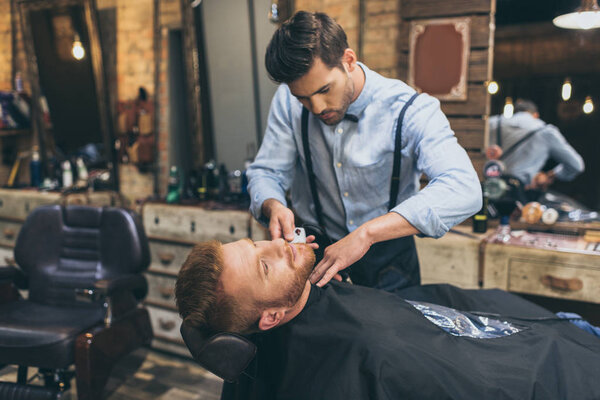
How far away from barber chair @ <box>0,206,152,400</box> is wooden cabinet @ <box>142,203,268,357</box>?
473 mm

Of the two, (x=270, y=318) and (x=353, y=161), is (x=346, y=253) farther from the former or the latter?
(x=353, y=161)

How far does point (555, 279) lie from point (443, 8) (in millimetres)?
1505

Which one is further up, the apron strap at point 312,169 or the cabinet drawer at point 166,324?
the apron strap at point 312,169

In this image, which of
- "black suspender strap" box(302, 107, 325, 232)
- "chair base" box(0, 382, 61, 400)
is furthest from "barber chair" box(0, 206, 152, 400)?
"black suspender strap" box(302, 107, 325, 232)

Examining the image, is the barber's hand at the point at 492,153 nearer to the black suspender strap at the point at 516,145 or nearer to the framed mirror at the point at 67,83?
the black suspender strap at the point at 516,145

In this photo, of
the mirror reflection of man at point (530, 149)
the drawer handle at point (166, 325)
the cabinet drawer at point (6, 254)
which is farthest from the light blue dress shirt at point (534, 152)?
the cabinet drawer at point (6, 254)

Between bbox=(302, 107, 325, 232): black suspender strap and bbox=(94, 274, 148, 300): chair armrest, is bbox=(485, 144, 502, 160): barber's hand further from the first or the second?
bbox=(94, 274, 148, 300): chair armrest

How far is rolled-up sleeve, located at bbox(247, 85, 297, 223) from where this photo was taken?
162 centimetres

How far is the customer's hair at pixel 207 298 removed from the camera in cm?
116

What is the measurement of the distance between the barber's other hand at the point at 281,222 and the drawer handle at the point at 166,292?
6.29ft

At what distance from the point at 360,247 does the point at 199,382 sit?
6.83 ft

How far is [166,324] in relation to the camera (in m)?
3.15

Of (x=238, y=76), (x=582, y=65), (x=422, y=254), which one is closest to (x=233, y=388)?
(x=422, y=254)

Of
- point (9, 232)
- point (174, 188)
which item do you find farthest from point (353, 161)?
point (9, 232)
